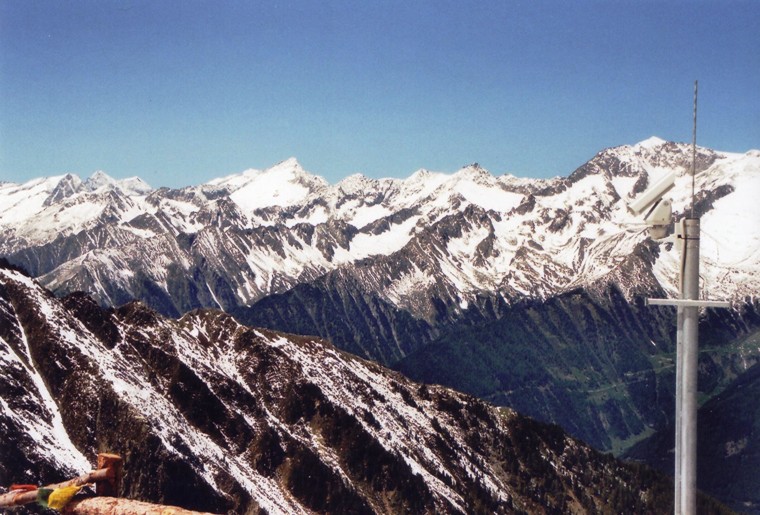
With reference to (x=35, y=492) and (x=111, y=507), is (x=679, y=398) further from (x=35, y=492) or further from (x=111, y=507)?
(x=35, y=492)

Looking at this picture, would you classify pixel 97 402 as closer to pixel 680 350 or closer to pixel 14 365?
pixel 14 365

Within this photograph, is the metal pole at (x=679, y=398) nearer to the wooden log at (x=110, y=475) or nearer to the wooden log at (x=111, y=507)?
the wooden log at (x=111, y=507)

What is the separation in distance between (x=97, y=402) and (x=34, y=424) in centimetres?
Result: 1921

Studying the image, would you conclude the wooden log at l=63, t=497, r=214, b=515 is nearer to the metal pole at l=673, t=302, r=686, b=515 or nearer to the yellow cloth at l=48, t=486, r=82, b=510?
the yellow cloth at l=48, t=486, r=82, b=510

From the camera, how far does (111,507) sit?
52.0 feet

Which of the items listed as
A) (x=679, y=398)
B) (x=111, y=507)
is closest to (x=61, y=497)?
(x=111, y=507)

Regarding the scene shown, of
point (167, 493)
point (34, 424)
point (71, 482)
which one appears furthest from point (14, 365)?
point (71, 482)

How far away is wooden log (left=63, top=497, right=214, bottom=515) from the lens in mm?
14984

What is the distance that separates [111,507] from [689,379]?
11.3m

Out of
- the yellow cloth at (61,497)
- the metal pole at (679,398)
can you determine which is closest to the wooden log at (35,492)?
the yellow cloth at (61,497)

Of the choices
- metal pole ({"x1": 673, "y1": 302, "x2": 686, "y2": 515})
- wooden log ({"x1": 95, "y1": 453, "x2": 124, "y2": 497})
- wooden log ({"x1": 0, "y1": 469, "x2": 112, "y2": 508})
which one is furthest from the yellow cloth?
metal pole ({"x1": 673, "y1": 302, "x2": 686, "y2": 515})

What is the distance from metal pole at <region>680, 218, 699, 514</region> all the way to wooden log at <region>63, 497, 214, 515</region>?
32.2ft

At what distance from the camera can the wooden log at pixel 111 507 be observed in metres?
15.0

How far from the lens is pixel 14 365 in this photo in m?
195
